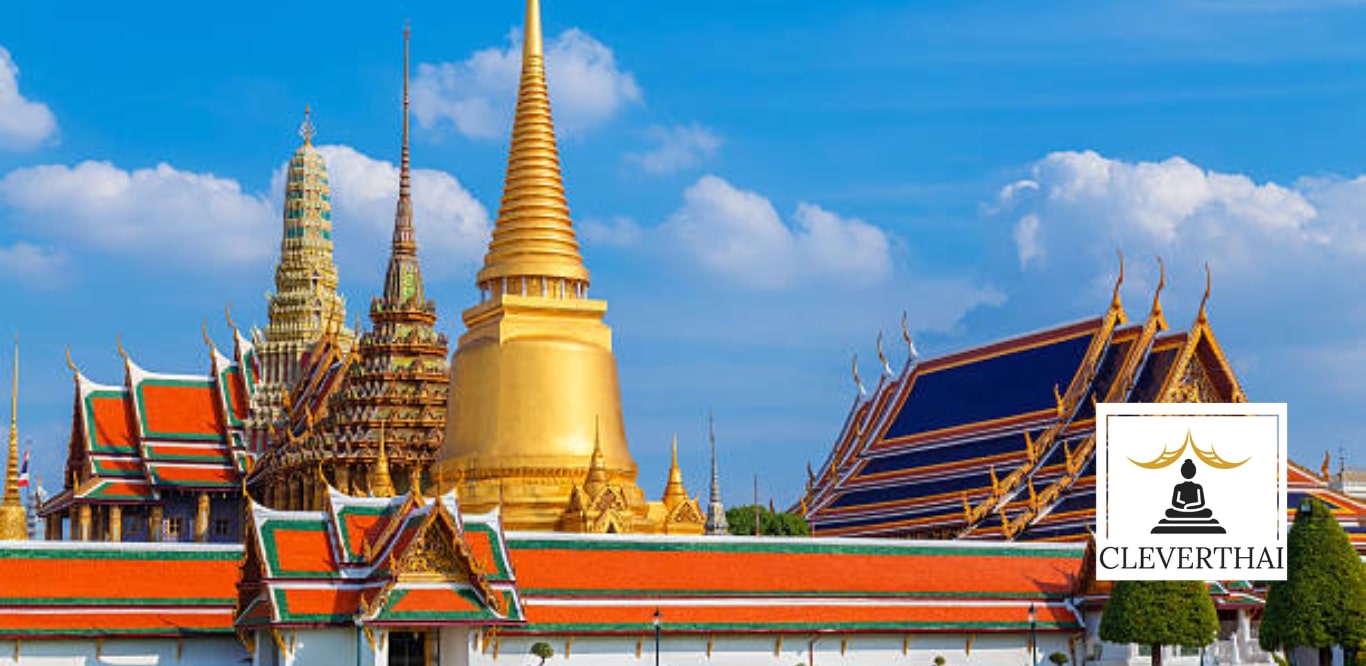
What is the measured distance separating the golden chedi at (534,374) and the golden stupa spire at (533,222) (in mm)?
28

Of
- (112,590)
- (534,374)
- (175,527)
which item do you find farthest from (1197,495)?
(175,527)

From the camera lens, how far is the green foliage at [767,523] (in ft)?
212

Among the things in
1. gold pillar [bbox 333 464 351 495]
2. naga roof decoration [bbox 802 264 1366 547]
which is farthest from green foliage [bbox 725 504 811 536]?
gold pillar [bbox 333 464 351 495]

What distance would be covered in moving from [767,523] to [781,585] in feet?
97.2

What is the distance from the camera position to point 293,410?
79312 mm

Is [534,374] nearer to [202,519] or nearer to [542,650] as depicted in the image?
[542,650]

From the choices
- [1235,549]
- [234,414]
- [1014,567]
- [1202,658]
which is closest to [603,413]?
[1014,567]

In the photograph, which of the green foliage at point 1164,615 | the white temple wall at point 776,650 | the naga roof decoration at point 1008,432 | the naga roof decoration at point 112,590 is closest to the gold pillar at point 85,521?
the naga roof decoration at point 1008,432

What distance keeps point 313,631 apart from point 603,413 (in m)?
20.0

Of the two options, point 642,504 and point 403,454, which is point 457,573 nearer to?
point 642,504

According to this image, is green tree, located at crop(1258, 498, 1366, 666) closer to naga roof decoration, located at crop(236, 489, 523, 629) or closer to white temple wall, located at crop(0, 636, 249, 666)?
naga roof decoration, located at crop(236, 489, 523, 629)

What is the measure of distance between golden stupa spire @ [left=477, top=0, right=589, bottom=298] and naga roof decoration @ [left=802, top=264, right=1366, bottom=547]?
11.0 metres

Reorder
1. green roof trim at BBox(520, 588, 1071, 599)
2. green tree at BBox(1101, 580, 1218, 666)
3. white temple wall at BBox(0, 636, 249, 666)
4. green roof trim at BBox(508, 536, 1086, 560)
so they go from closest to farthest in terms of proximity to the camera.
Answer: white temple wall at BBox(0, 636, 249, 666), green roof trim at BBox(520, 588, 1071, 599), green tree at BBox(1101, 580, 1218, 666), green roof trim at BBox(508, 536, 1086, 560)

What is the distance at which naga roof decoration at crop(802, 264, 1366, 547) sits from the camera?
53.7m
